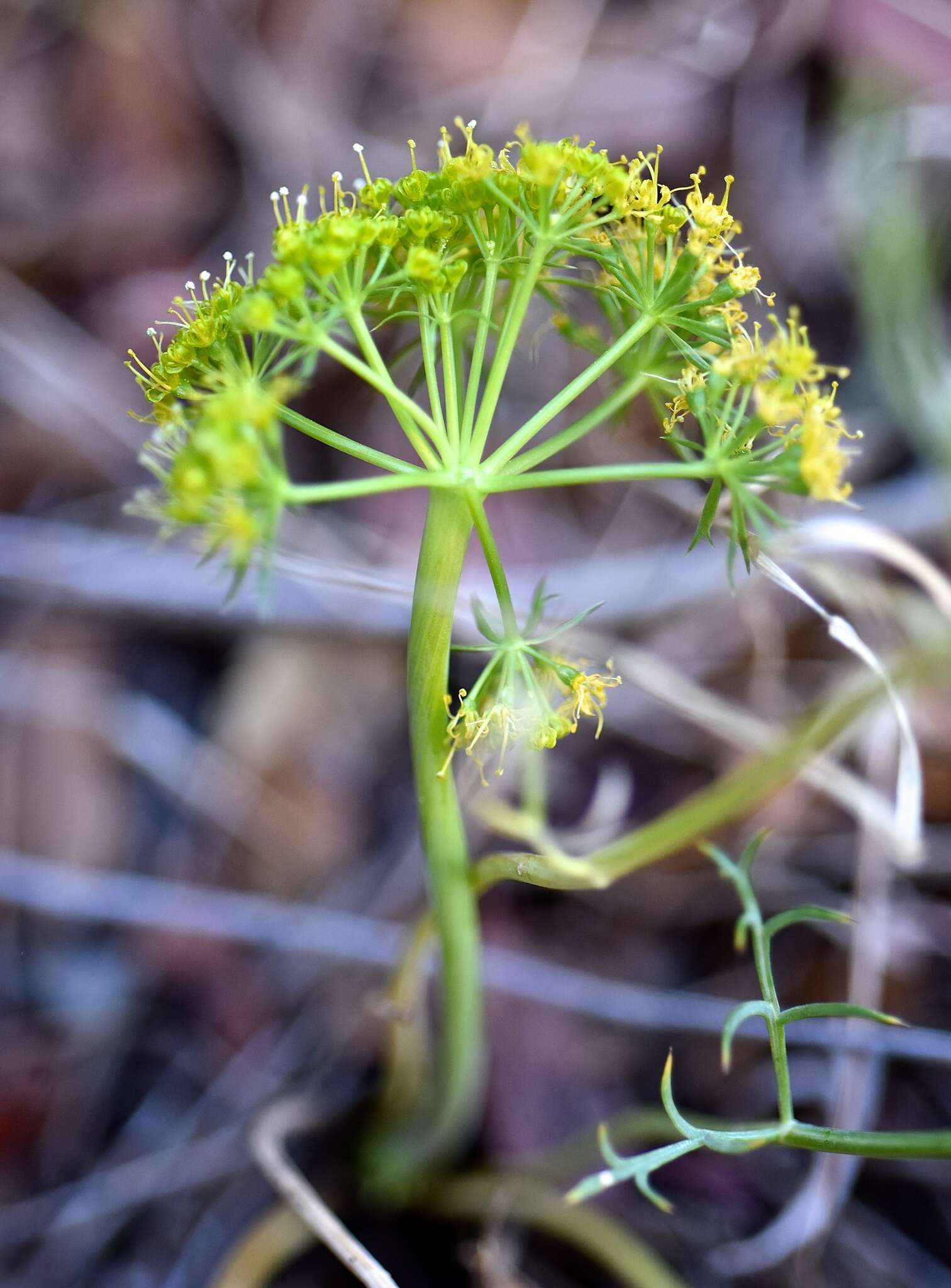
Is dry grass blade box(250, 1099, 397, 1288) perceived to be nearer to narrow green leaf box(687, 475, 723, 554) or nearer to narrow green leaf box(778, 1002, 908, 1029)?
narrow green leaf box(778, 1002, 908, 1029)

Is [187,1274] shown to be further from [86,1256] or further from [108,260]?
[108,260]

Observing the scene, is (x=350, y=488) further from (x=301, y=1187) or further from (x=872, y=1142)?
(x=301, y=1187)

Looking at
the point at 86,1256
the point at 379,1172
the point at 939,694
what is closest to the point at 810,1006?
the point at 379,1172

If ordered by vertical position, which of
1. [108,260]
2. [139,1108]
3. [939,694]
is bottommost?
[139,1108]

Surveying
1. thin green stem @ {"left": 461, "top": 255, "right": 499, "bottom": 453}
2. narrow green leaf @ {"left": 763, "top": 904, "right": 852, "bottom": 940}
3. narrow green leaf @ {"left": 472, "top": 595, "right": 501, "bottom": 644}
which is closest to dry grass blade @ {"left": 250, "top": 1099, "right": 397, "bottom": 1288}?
narrow green leaf @ {"left": 763, "top": 904, "right": 852, "bottom": 940}

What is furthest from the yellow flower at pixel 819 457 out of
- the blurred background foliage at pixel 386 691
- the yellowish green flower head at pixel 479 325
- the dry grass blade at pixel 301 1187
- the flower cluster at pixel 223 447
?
the dry grass blade at pixel 301 1187

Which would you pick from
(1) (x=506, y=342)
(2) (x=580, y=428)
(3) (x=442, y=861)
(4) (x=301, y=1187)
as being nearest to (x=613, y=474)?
(2) (x=580, y=428)
